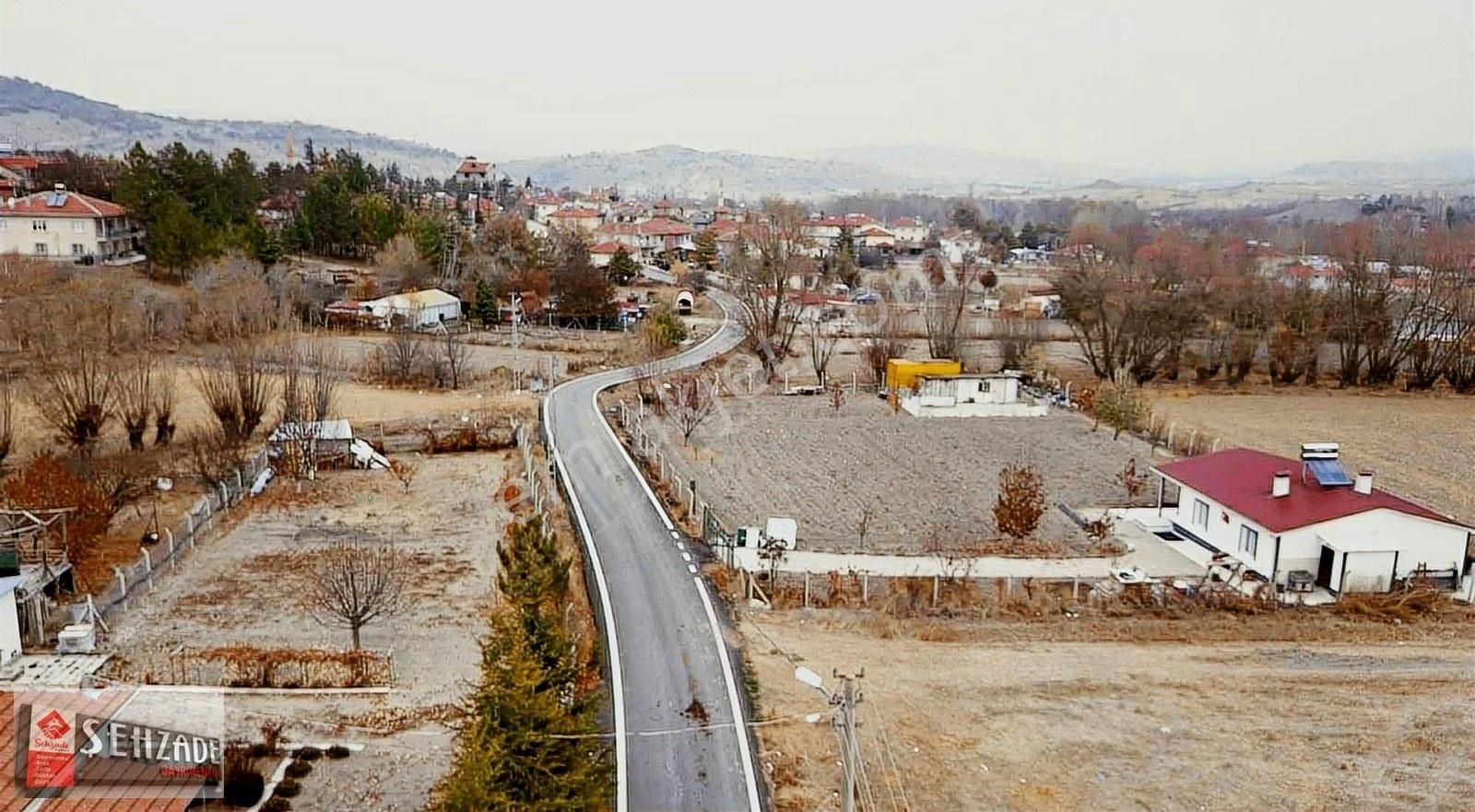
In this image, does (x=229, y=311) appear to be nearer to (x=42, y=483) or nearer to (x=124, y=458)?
(x=124, y=458)

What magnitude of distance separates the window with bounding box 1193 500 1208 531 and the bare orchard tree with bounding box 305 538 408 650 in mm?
13061

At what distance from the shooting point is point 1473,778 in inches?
404

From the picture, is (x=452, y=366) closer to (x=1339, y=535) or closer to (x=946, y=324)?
(x=946, y=324)

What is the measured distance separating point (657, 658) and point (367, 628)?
424 cm

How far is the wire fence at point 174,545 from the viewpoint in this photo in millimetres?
14086

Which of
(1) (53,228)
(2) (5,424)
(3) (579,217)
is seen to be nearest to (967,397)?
(2) (5,424)

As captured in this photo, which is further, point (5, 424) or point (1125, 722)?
point (5, 424)

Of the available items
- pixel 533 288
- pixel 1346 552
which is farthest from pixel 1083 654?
pixel 533 288

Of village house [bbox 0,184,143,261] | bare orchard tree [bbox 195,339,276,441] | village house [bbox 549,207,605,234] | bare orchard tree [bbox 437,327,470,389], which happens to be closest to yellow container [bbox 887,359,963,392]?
bare orchard tree [bbox 437,327,470,389]

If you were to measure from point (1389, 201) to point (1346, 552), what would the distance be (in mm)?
149561

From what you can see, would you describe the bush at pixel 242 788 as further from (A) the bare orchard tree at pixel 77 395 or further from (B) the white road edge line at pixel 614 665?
(A) the bare orchard tree at pixel 77 395

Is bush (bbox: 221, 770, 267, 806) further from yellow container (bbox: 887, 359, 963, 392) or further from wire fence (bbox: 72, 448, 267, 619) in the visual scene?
yellow container (bbox: 887, 359, 963, 392)

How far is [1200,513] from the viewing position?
17.5 meters

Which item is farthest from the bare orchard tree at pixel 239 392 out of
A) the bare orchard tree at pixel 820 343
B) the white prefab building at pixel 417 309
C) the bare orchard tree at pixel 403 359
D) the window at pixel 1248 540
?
the window at pixel 1248 540
